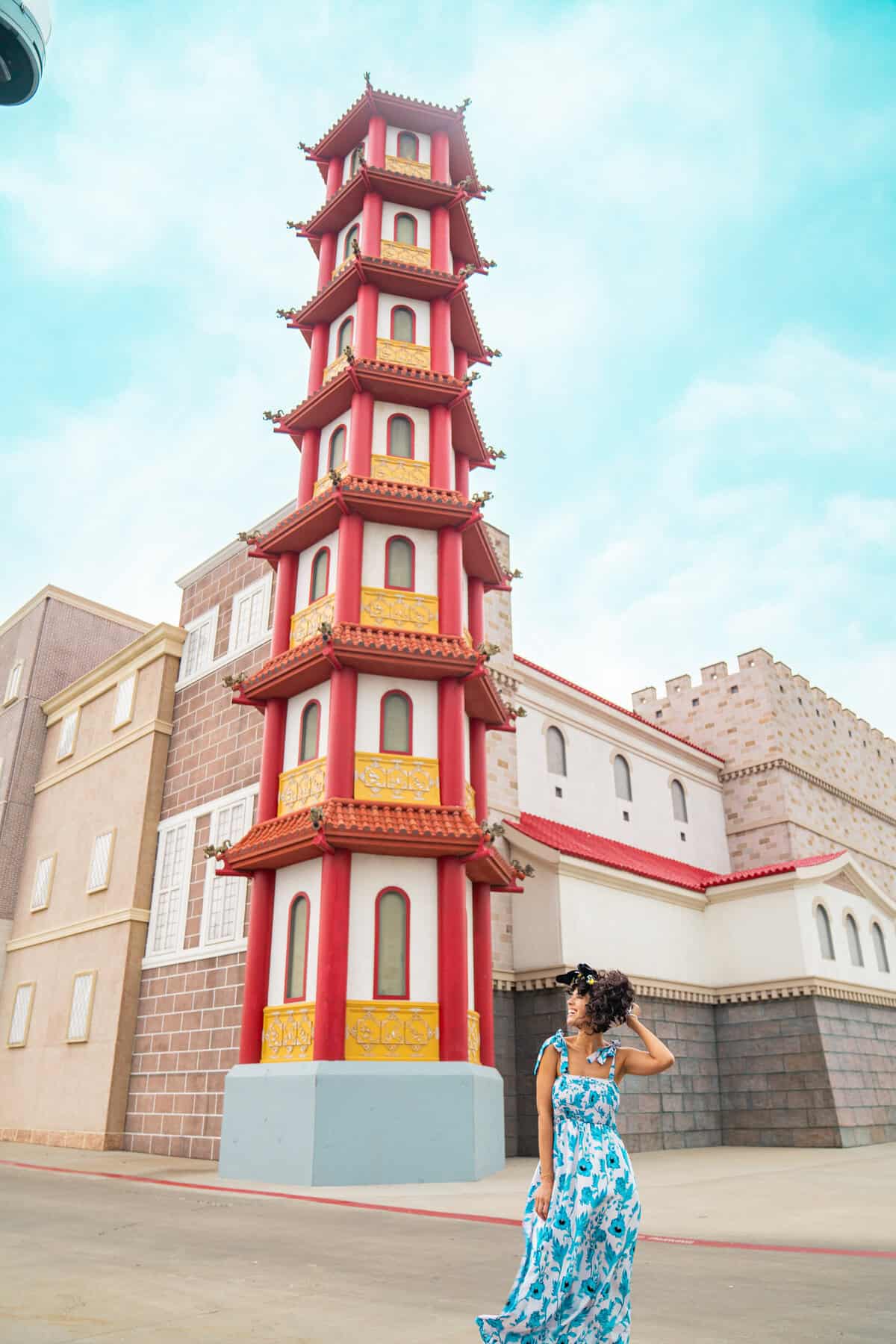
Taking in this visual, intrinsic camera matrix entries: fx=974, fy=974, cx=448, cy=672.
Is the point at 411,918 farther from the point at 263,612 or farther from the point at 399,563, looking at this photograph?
the point at 263,612

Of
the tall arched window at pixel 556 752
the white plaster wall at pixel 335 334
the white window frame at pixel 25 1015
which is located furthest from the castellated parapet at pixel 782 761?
the white window frame at pixel 25 1015

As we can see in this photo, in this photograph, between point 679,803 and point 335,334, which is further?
point 679,803

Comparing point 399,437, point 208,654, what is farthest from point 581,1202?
point 208,654

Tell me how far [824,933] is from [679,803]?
7.62 metres

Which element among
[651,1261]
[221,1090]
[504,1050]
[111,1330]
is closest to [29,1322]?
[111,1330]

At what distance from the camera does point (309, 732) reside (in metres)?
17.0

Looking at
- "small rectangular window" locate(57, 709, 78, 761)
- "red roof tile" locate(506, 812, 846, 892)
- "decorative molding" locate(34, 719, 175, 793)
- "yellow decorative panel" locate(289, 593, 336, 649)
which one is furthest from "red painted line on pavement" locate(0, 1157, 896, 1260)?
"small rectangular window" locate(57, 709, 78, 761)

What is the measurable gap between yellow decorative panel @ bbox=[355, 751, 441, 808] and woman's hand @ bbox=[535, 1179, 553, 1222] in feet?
36.1

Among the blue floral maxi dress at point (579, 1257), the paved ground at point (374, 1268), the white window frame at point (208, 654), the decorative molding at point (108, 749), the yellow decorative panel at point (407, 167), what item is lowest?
the paved ground at point (374, 1268)

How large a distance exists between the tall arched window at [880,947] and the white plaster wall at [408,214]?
1984cm

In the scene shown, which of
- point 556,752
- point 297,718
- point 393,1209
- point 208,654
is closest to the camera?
point 393,1209

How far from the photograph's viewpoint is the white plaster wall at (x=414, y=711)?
1619cm

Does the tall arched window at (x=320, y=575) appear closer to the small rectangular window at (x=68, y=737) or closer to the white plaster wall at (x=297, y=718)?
the white plaster wall at (x=297, y=718)

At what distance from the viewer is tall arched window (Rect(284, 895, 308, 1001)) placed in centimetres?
1505
